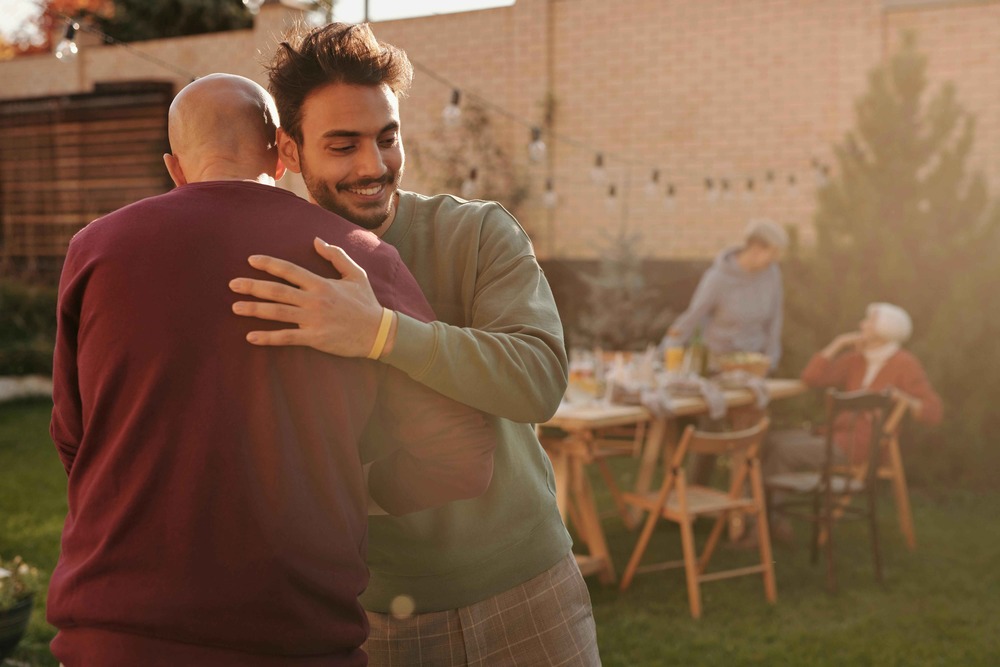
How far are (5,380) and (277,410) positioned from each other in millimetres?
10711

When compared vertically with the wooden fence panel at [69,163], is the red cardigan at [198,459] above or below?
below

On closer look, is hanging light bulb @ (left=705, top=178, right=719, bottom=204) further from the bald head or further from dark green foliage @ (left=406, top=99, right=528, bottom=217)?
the bald head

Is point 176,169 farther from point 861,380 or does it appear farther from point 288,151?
point 861,380

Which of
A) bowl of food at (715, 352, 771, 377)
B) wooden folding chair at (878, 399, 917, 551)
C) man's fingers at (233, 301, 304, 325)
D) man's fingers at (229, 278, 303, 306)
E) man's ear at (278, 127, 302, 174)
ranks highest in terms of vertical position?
man's ear at (278, 127, 302, 174)

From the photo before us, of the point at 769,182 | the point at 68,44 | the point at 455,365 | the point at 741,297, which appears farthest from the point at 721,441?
the point at 769,182

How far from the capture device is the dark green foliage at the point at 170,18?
16922mm

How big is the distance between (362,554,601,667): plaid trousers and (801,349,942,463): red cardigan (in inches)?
183

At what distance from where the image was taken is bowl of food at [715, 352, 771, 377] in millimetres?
6695

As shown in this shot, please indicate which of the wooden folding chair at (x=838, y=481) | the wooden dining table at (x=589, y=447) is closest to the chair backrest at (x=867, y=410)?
the wooden folding chair at (x=838, y=481)

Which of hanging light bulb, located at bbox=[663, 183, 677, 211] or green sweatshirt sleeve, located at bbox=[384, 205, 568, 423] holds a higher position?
hanging light bulb, located at bbox=[663, 183, 677, 211]

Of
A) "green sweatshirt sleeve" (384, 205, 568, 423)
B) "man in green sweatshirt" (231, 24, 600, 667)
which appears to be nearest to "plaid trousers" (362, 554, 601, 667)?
"man in green sweatshirt" (231, 24, 600, 667)

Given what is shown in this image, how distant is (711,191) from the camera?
9.92 m

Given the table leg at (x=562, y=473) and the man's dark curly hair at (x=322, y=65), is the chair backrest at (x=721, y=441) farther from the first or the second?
the man's dark curly hair at (x=322, y=65)

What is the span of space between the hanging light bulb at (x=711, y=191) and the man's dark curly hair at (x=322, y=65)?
27.4ft
